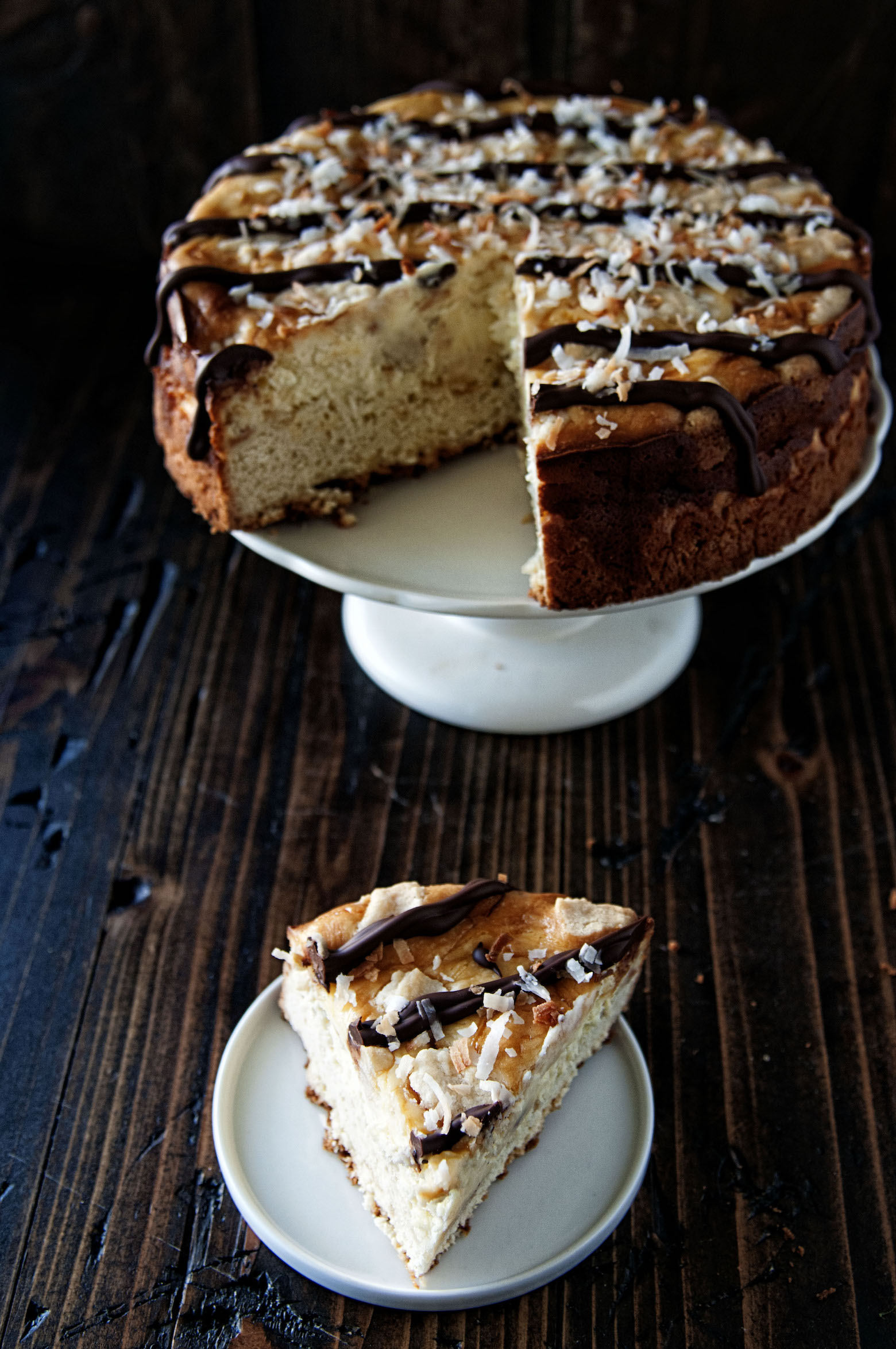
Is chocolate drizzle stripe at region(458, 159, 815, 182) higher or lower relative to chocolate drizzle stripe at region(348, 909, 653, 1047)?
higher

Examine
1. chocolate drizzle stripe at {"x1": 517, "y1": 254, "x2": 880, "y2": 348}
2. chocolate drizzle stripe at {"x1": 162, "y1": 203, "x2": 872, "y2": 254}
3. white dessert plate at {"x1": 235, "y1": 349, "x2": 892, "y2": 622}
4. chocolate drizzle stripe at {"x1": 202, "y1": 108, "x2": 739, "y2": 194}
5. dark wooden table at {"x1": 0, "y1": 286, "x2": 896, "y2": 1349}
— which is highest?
chocolate drizzle stripe at {"x1": 202, "y1": 108, "x2": 739, "y2": 194}

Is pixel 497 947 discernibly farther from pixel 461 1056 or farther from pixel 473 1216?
pixel 473 1216

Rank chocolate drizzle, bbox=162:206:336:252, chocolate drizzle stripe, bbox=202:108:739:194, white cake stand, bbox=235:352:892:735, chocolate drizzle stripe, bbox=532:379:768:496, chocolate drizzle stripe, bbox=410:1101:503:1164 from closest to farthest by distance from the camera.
Result: chocolate drizzle stripe, bbox=410:1101:503:1164
chocolate drizzle stripe, bbox=532:379:768:496
white cake stand, bbox=235:352:892:735
chocolate drizzle, bbox=162:206:336:252
chocolate drizzle stripe, bbox=202:108:739:194

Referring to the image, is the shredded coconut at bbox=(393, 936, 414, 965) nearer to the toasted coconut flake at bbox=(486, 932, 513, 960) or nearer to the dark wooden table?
the toasted coconut flake at bbox=(486, 932, 513, 960)

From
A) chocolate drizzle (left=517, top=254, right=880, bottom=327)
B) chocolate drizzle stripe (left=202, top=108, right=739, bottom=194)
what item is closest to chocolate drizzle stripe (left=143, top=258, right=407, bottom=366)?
chocolate drizzle (left=517, top=254, right=880, bottom=327)

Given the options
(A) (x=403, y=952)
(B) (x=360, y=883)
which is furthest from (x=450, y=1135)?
(B) (x=360, y=883)

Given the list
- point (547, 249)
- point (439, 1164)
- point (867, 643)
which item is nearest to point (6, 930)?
point (439, 1164)

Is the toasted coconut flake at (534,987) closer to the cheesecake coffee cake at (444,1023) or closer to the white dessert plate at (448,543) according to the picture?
the cheesecake coffee cake at (444,1023)

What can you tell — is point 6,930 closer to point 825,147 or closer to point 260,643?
point 260,643
